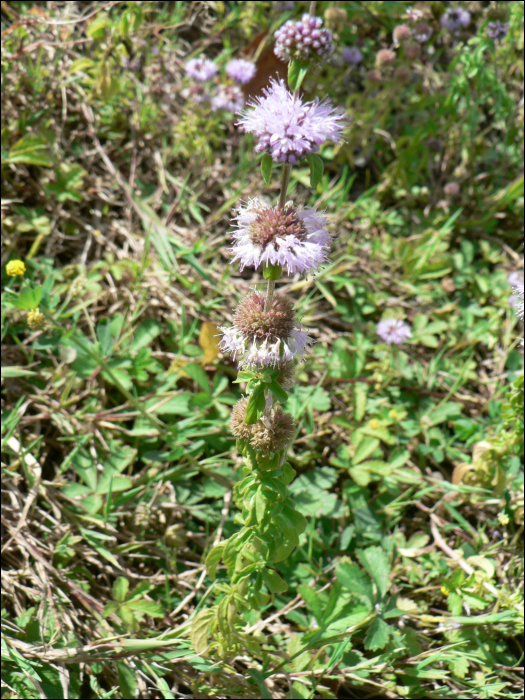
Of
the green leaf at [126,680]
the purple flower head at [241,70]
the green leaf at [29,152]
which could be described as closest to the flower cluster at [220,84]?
the purple flower head at [241,70]

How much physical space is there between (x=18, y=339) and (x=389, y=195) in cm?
277

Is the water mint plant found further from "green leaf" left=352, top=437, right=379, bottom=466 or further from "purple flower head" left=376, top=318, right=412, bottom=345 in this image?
"purple flower head" left=376, top=318, right=412, bottom=345

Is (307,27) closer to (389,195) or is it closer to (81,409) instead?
(81,409)

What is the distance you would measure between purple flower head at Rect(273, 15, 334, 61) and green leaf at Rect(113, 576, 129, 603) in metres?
2.03

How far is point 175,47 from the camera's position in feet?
13.9

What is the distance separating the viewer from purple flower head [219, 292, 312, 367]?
5.49 feet

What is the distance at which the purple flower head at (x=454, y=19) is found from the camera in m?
4.22

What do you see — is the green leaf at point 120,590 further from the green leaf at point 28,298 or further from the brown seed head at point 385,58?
the brown seed head at point 385,58

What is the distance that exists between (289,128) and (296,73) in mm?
257

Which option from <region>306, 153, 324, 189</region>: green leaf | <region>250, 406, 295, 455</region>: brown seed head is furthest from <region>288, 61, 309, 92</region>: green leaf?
<region>250, 406, 295, 455</region>: brown seed head

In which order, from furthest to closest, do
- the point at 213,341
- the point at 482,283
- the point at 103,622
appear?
the point at 482,283 → the point at 213,341 → the point at 103,622

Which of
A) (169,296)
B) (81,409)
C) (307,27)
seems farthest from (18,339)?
(307,27)

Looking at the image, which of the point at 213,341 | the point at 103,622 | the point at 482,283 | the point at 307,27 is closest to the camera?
the point at 307,27

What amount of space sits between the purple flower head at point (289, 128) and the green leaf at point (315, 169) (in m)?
0.02
